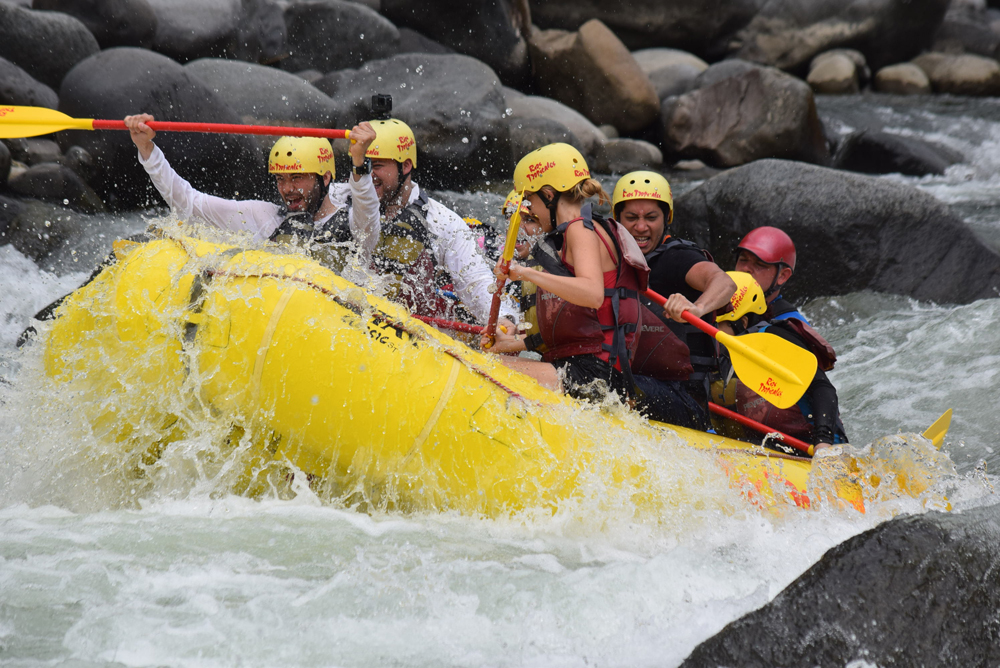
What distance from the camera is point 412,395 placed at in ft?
10.0

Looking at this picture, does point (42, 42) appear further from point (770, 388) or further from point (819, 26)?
point (819, 26)

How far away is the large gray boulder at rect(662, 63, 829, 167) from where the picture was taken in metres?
12.4

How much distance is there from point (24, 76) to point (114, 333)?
7115 millimetres

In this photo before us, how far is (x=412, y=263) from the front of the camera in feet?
14.5

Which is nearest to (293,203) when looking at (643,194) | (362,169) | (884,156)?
(362,169)

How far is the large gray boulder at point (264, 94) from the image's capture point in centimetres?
898

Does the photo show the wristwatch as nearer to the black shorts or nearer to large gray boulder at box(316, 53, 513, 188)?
the black shorts

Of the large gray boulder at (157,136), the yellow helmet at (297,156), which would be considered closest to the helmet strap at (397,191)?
the yellow helmet at (297,156)

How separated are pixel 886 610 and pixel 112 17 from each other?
35.2ft

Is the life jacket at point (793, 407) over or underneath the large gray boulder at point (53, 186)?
over

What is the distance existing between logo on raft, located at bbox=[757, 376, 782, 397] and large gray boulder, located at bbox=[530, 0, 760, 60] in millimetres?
14650

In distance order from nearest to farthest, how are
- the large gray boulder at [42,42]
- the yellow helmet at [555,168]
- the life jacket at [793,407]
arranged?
1. the yellow helmet at [555,168]
2. the life jacket at [793,407]
3. the large gray boulder at [42,42]

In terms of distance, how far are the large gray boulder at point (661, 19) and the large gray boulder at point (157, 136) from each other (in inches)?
398

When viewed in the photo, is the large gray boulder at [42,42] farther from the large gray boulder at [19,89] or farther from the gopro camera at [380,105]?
the gopro camera at [380,105]
